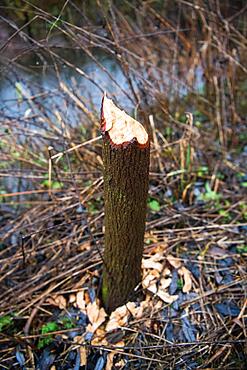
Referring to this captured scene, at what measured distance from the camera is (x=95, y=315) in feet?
6.16

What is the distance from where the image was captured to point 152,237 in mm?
2164

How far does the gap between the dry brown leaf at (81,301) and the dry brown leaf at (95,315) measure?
0.02 meters

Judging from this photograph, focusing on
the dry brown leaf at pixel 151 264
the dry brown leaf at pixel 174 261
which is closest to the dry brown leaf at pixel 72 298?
the dry brown leaf at pixel 151 264

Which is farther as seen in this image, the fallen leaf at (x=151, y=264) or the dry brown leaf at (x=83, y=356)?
the fallen leaf at (x=151, y=264)

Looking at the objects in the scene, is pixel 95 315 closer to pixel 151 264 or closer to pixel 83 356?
pixel 83 356

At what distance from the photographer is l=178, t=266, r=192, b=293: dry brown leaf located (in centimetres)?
192

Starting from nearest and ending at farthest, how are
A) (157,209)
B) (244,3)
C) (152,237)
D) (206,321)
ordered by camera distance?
(206,321) → (152,237) → (157,209) → (244,3)

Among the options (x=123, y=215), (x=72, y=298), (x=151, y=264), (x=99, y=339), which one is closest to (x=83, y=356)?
(x=99, y=339)

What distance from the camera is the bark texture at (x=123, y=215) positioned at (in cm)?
136

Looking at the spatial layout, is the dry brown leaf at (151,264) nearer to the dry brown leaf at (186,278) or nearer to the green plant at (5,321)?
the dry brown leaf at (186,278)

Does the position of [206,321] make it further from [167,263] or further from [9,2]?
[9,2]

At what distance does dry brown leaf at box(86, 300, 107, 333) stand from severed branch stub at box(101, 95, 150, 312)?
11 centimetres

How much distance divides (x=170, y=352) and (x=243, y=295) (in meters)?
0.46

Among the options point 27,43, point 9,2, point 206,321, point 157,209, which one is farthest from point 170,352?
point 9,2
